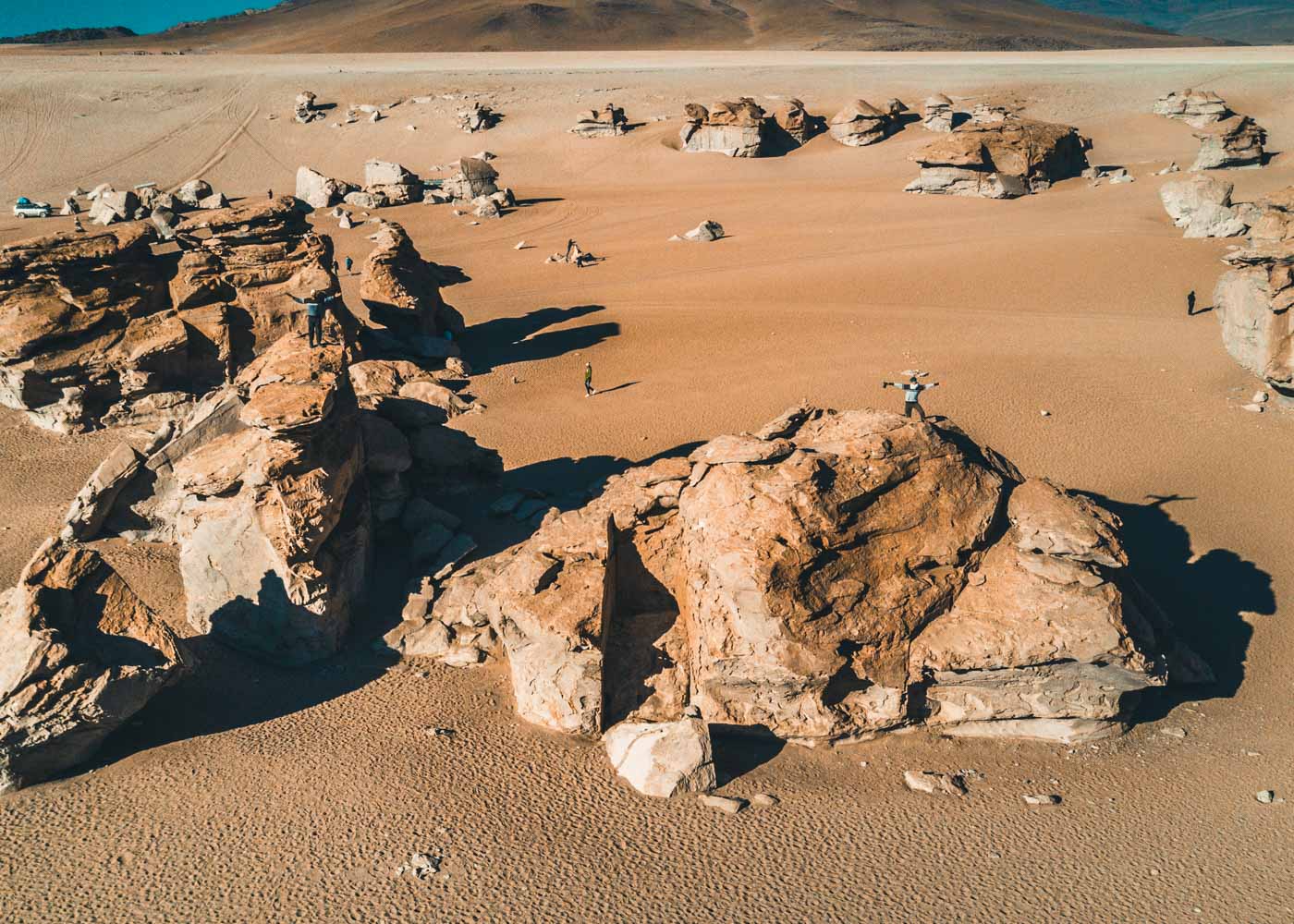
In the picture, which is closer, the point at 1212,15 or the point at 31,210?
the point at 31,210

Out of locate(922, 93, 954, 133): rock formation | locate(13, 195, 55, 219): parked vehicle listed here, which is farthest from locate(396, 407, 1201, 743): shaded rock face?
locate(922, 93, 954, 133): rock formation

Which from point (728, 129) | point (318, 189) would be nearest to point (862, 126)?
point (728, 129)

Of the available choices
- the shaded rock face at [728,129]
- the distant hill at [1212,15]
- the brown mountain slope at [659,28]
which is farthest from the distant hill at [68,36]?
the distant hill at [1212,15]

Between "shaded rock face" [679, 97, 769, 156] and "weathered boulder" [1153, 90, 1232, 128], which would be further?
"shaded rock face" [679, 97, 769, 156]

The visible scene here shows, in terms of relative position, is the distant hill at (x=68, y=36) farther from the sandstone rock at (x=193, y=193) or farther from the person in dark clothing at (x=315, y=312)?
the person in dark clothing at (x=315, y=312)

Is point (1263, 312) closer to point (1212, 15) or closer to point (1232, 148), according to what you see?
point (1232, 148)

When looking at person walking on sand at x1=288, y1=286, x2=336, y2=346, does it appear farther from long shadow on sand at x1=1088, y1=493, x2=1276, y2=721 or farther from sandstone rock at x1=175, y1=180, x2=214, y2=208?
sandstone rock at x1=175, y1=180, x2=214, y2=208
